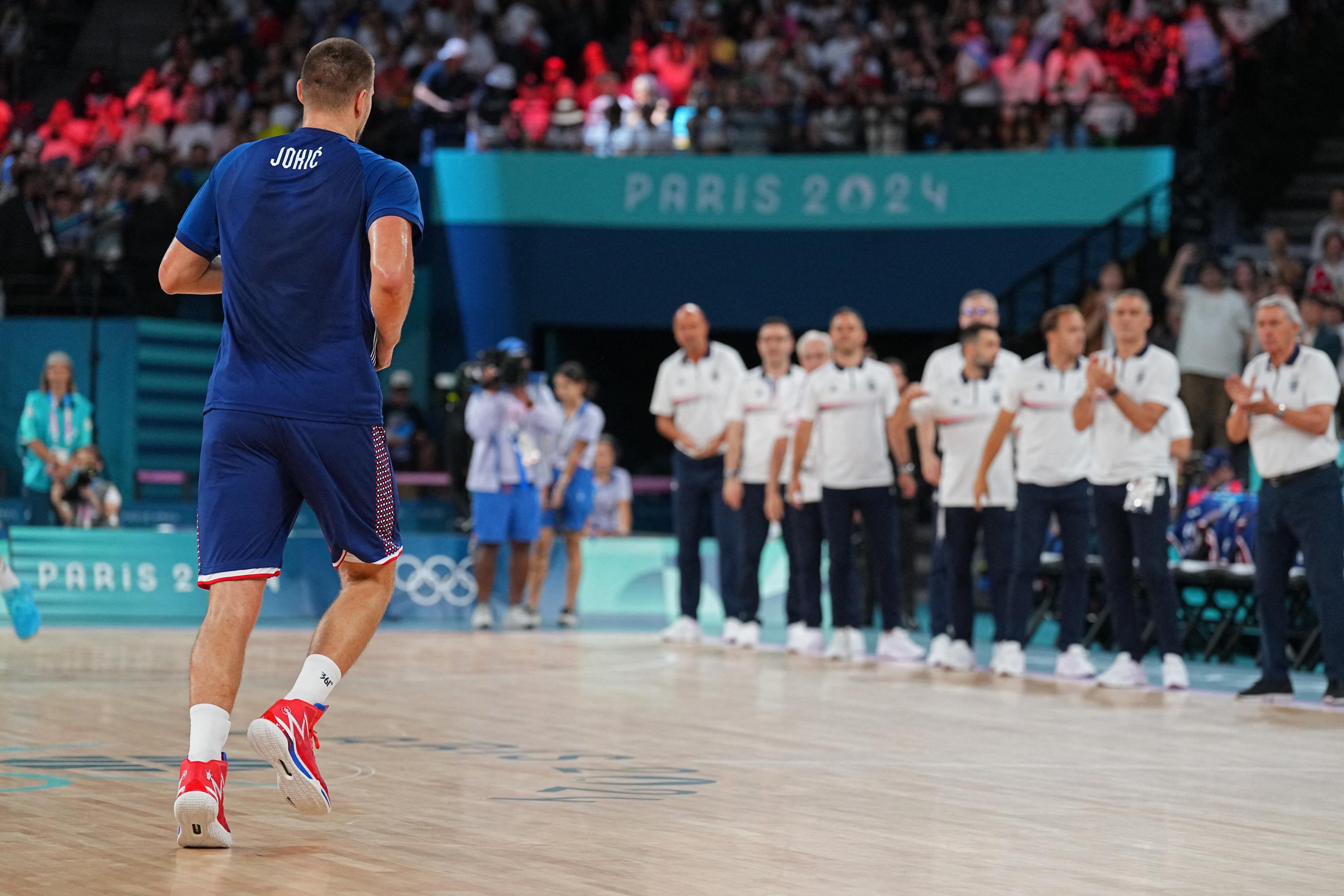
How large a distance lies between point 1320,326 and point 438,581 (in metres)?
7.44

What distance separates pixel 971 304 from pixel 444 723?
5.00m

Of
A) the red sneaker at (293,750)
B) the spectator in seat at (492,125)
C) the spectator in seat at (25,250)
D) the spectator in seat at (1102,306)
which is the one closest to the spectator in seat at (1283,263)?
the spectator in seat at (1102,306)

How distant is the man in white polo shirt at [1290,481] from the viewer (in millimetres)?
9445

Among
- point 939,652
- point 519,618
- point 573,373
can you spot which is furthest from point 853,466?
point 519,618

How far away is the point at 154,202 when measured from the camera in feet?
63.2

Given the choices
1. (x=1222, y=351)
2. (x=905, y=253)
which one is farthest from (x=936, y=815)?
(x=905, y=253)

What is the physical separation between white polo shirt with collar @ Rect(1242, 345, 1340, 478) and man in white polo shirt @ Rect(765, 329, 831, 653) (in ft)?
10.7

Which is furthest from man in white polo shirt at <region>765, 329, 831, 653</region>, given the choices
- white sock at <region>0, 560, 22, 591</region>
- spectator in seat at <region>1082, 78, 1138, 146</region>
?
spectator in seat at <region>1082, 78, 1138, 146</region>

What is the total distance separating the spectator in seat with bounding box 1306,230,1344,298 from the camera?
14867 millimetres

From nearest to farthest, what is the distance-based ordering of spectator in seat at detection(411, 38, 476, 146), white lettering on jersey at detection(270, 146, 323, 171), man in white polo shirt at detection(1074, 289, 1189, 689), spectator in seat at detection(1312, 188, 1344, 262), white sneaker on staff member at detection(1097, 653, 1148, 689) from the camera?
white lettering on jersey at detection(270, 146, 323, 171)
man in white polo shirt at detection(1074, 289, 1189, 689)
white sneaker on staff member at detection(1097, 653, 1148, 689)
spectator in seat at detection(1312, 188, 1344, 262)
spectator in seat at detection(411, 38, 476, 146)

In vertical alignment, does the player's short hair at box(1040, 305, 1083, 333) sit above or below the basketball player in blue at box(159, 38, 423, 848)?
above

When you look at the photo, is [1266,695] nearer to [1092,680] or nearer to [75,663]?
[1092,680]

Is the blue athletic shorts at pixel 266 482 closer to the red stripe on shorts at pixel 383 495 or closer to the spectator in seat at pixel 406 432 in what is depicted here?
the red stripe on shorts at pixel 383 495

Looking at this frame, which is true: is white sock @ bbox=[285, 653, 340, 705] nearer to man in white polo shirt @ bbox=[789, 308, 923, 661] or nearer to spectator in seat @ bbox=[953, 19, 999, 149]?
man in white polo shirt @ bbox=[789, 308, 923, 661]
